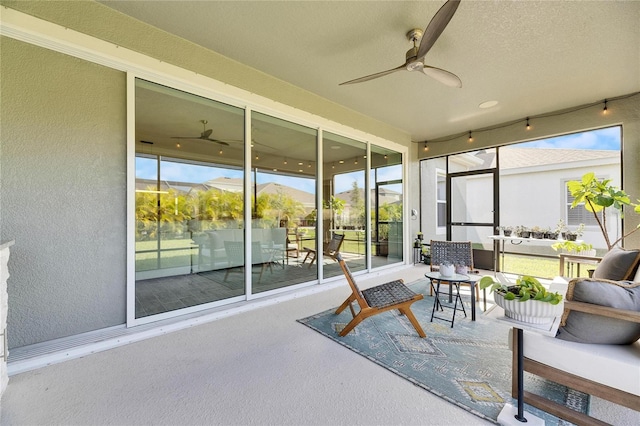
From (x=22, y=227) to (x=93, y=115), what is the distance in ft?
3.74

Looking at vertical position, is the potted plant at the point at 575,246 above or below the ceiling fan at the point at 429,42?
below

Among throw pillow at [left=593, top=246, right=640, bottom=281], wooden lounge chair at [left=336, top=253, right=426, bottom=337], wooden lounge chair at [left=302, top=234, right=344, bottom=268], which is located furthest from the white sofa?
wooden lounge chair at [left=302, top=234, right=344, bottom=268]

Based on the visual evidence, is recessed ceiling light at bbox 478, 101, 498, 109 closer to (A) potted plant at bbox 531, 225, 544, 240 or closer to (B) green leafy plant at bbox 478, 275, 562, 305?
(A) potted plant at bbox 531, 225, 544, 240

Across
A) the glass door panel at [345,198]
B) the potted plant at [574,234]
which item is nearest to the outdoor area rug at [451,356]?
the glass door panel at [345,198]

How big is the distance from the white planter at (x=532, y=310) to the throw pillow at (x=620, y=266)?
1.56 metres

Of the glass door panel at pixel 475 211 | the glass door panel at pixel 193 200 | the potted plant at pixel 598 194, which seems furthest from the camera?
the glass door panel at pixel 475 211

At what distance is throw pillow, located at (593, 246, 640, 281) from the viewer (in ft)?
7.55

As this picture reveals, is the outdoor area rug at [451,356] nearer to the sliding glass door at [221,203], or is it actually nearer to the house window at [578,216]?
the sliding glass door at [221,203]

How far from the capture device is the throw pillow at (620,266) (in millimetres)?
2302

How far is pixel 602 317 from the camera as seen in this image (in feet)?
4.85

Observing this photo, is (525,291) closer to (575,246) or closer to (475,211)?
(575,246)

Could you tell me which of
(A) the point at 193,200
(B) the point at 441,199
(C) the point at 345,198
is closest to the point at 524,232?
(B) the point at 441,199

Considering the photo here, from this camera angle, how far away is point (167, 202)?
11.2 ft

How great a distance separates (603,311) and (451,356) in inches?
47.0
